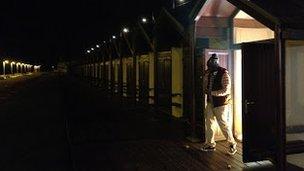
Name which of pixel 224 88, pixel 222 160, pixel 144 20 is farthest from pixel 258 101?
pixel 144 20

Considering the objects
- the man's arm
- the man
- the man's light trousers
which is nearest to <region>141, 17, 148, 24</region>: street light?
the man

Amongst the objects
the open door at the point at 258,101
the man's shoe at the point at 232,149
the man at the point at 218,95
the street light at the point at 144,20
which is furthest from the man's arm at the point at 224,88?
the street light at the point at 144,20

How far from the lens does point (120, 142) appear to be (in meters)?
9.54

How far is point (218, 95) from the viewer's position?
25.6 ft

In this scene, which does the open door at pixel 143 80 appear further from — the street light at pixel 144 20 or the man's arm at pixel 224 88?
the man's arm at pixel 224 88

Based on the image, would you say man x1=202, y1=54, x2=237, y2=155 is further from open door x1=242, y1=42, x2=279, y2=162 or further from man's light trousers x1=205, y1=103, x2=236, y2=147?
open door x1=242, y1=42, x2=279, y2=162

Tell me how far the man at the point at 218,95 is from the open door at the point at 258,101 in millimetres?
864

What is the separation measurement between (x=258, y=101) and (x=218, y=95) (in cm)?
99

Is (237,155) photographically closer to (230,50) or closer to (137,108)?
(230,50)

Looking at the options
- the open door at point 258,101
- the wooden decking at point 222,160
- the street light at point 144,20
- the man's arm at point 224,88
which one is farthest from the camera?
the street light at point 144,20

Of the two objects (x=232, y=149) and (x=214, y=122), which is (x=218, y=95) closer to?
(x=214, y=122)

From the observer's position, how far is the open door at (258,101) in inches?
271

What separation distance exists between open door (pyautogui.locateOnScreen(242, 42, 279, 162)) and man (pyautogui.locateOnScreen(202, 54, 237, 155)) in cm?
86

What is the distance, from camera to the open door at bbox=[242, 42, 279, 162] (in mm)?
6887
